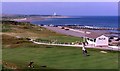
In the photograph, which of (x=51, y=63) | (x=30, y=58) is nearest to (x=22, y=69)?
(x=51, y=63)

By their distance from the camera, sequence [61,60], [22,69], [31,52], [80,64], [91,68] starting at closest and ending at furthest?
1. [22,69]
2. [91,68]
3. [80,64]
4. [61,60]
5. [31,52]

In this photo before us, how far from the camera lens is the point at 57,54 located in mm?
41219

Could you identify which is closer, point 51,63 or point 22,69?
point 22,69

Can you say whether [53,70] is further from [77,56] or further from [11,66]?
[77,56]

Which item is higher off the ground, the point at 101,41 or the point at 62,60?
the point at 101,41

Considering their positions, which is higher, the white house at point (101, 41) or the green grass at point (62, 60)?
the white house at point (101, 41)

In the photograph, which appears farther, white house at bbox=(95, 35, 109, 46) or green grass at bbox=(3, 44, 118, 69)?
white house at bbox=(95, 35, 109, 46)

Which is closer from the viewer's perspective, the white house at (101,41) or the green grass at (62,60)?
Answer: the green grass at (62,60)

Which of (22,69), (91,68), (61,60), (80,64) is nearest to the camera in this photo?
(22,69)

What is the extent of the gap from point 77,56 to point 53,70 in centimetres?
966

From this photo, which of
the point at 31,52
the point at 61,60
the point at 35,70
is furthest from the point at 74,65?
the point at 31,52

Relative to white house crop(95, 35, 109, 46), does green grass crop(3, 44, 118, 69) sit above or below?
below

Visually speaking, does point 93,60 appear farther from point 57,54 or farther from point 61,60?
point 57,54

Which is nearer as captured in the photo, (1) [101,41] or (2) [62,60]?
(2) [62,60]
